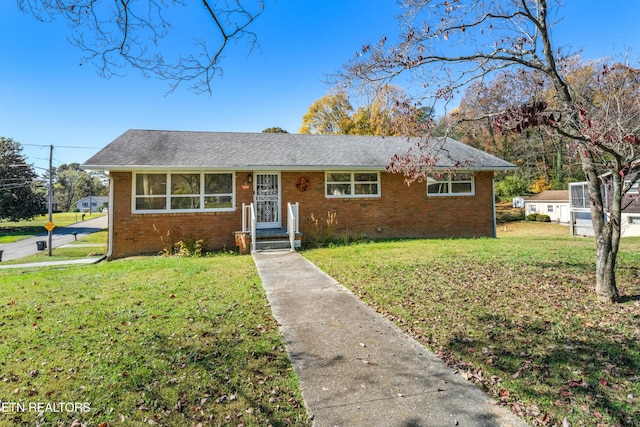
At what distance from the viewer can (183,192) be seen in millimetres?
11758

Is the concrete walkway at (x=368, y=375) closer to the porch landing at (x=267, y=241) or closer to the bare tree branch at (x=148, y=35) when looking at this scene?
the bare tree branch at (x=148, y=35)

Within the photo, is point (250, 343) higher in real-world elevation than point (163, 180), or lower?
lower

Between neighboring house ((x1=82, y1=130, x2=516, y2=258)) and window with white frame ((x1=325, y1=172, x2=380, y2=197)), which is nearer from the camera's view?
neighboring house ((x1=82, y1=130, x2=516, y2=258))

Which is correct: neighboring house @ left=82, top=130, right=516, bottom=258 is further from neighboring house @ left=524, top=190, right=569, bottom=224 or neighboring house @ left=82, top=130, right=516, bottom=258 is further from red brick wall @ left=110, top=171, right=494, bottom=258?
neighboring house @ left=524, top=190, right=569, bottom=224

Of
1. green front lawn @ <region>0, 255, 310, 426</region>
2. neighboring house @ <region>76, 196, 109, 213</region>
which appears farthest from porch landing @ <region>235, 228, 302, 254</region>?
neighboring house @ <region>76, 196, 109, 213</region>

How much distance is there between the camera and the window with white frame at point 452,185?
1359 centimetres

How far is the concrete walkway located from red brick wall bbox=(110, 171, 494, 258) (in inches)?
295

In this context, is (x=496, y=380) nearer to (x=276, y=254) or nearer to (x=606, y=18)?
(x=276, y=254)

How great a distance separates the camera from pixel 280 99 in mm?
12422

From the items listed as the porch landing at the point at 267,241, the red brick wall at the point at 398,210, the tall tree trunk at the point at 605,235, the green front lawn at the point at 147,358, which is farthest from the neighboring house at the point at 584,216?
the green front lawn at the point at 147,358

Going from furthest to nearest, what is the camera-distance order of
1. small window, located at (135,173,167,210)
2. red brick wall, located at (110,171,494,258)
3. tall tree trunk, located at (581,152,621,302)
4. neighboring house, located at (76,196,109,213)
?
neighboring house, located at (76,196,109,213) → small window, located at (135,173,167,210) → red brick wall, located at (110,171,494,258) → tall tree trunk, located at (581,152,621,302)

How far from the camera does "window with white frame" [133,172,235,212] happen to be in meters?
11.4

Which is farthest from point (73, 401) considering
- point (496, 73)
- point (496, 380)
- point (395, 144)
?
point (395, 144)

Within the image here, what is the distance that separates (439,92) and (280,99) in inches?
321
